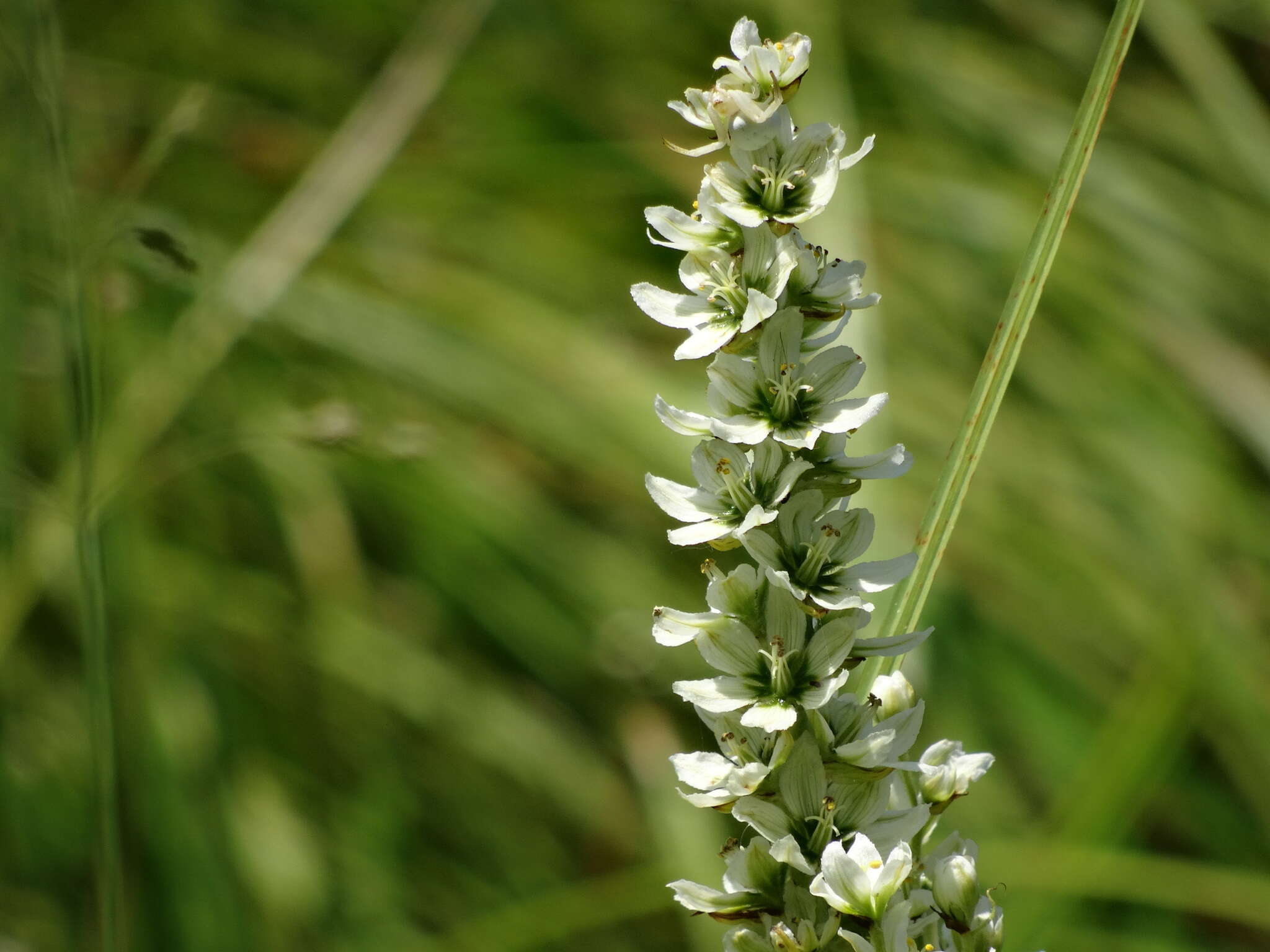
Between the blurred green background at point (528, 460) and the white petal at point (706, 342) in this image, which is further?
the blurred green background at point (528, 460)

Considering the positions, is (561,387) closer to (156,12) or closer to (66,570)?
(66,570)

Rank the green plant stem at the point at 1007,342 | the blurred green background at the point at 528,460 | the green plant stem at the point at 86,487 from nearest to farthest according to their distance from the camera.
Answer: the green plant stem at the point at 1007,342 < the green plant stem at the point at 86,487 < the blurred green background at the point at 528,460

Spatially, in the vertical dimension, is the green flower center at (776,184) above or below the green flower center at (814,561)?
above

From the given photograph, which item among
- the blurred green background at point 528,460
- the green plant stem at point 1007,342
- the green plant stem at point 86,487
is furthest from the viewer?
the blurred green background at point 528,460

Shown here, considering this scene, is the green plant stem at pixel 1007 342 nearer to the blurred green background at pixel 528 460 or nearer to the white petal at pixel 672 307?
the white petal at pixel 672 307

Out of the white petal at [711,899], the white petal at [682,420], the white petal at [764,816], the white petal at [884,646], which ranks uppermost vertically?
the white petal at [682,420]

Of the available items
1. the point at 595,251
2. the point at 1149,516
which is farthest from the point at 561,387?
the point at 1149,516

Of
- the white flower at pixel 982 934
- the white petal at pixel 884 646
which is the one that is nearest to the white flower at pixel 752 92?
the white petal at pixel 884 646
